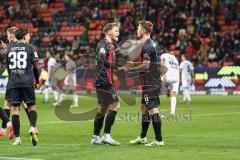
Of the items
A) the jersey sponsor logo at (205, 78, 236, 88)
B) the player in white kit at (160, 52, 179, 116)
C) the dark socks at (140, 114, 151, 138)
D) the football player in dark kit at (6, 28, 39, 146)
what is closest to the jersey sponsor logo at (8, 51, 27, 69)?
the football player in dark kit at (6, 28, 39, 146)

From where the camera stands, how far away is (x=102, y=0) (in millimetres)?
47469

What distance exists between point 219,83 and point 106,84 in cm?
2279

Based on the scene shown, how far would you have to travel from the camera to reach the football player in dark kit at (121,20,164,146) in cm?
1314

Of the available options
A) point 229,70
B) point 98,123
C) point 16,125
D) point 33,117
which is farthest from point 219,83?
point 16,125

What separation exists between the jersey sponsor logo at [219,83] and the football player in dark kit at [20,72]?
22.9 m

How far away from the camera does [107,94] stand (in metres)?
13.4

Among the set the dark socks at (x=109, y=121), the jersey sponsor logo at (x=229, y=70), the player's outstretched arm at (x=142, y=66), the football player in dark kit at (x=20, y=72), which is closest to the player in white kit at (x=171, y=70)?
the dark socks at (x=109, y=121)

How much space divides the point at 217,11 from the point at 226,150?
100ft

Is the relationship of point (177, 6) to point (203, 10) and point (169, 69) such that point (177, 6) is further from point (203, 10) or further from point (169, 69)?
point (169, 69)

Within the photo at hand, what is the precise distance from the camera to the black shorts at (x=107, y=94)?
13.3 meters

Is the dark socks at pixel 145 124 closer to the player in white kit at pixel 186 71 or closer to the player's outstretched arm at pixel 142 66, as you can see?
the player's outstretched arm at pixel 142 66

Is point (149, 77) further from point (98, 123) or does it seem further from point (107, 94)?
point (98, 123)

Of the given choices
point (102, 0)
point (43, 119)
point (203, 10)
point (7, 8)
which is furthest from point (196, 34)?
point (43, 119)

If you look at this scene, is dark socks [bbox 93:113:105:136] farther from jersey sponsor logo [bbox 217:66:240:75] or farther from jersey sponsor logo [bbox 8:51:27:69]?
jersey sponsor logo [bbox 217:66:240:75]
